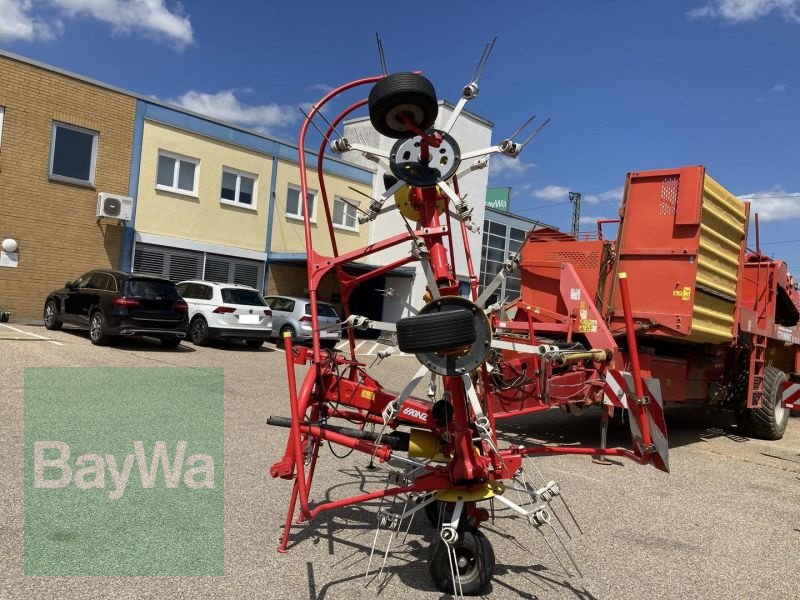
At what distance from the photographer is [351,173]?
80.7 ft

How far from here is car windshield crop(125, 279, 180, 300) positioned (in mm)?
13391

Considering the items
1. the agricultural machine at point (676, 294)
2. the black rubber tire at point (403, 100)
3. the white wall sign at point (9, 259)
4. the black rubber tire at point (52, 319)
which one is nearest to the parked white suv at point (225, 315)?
the black rubber tire at point (52, 319)

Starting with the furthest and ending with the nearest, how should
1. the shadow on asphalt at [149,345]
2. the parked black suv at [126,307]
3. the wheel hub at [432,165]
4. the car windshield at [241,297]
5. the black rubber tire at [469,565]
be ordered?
1. the car windshield at [241,297]
2. the shadow on asphalt at [149,345]
3. the parked black suv at [126,307]
4. the wheel hub at [432,165]
5. the black rubber tire at [469,565]

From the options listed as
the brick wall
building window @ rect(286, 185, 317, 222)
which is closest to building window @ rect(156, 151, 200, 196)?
the brick wall

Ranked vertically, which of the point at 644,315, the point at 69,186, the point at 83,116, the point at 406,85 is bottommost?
the point at 644,315

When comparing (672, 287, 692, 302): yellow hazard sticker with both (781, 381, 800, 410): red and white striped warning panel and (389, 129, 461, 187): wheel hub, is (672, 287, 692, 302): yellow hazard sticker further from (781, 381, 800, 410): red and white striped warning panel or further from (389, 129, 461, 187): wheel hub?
(389, 129, 461, 187): wheel hub

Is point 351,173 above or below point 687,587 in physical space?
above

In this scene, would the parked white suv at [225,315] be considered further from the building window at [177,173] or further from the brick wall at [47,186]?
the building window at [177,173]

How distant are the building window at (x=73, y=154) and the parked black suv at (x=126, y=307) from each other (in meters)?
4.47

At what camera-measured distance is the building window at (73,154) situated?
17294 mm

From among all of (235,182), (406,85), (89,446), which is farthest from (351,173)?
(406,85)

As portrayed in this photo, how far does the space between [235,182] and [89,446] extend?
16.7 metres

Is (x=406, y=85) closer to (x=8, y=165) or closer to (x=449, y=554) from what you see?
(x=449, y=554)

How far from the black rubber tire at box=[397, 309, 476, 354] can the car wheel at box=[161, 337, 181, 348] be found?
11.9m
